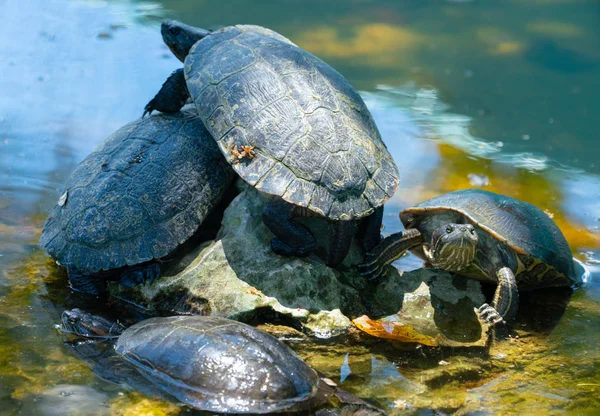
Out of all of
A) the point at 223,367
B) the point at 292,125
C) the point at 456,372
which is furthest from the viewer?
the point at 292,125

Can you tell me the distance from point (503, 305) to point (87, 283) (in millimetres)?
3142

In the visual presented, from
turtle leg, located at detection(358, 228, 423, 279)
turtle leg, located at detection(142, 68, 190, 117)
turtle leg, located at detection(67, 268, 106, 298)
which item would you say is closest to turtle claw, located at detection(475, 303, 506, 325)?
turtle leg, located at detection(358, 228, 423, 279)

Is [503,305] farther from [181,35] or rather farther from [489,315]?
[181,35]

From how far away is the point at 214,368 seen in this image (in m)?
4.15

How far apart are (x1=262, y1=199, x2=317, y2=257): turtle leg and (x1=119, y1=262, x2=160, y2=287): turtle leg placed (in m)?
0.91

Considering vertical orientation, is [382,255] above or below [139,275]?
above

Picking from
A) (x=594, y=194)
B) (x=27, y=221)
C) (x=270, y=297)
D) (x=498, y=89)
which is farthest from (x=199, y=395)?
(x=498, y=89)

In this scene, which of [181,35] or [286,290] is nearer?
[286,290]

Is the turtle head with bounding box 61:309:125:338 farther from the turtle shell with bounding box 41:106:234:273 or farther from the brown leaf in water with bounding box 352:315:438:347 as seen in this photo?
the brown leaf in water with bounding box 352:315:438:347

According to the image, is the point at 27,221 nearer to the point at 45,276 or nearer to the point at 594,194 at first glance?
the point at 45,276

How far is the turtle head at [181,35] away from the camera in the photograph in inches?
259

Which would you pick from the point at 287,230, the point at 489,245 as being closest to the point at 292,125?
the point at 287,230

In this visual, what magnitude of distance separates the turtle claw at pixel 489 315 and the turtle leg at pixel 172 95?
3.03m

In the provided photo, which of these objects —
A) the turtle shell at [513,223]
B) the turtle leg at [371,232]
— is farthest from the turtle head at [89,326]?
the turtle shell at [513,223]
